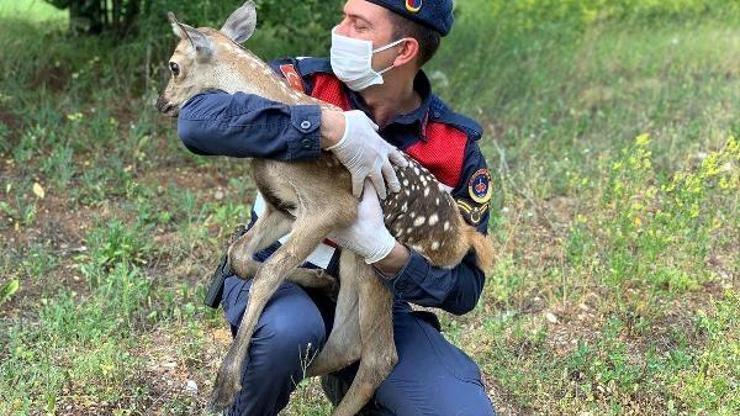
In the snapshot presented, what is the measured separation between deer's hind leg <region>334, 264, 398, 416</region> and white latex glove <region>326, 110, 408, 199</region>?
33 centimetres

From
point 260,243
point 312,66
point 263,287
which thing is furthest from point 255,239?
point 312,66

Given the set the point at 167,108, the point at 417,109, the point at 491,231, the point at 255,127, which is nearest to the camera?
the point at 255,127

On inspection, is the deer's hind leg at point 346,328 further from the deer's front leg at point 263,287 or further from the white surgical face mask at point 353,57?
the white surgical face mask at point 353,57

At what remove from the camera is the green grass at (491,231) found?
4.66 m

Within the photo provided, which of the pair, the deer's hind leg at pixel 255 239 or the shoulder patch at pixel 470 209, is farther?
the shoulder patch at pixel 470 209

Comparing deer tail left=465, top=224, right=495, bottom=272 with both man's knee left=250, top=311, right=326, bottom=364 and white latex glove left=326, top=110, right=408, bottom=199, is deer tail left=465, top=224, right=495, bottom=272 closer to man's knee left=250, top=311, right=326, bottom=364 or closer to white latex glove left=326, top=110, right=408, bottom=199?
white latex glove left=326, top=110, right=408, bottom=199

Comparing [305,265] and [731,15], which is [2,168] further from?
[731,15]

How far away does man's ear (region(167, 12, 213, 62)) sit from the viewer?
3500 millimetres

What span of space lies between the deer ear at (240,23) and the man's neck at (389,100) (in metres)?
0.48

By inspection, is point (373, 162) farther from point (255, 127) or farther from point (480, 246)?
point (480, 246)

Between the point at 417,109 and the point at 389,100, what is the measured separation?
0.11m

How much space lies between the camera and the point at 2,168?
259 inches

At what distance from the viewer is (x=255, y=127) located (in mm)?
3402

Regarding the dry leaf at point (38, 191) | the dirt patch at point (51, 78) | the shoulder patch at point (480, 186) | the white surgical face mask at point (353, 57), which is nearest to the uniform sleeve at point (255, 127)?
the white surgical face mask at point (353, 57)
